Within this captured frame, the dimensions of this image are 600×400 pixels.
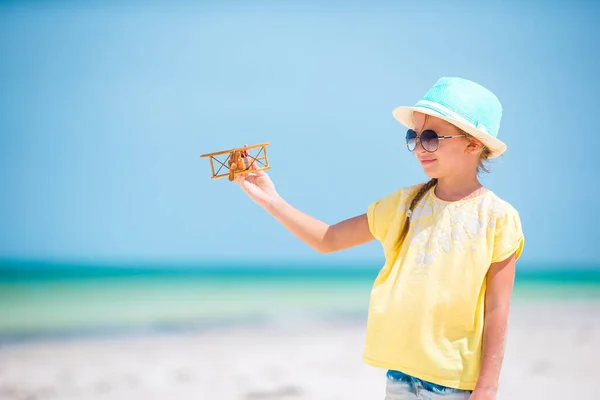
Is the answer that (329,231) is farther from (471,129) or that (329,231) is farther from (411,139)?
(471,129)

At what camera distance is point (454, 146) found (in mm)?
1589

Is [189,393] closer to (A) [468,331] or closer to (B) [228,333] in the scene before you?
(B) [228,333]

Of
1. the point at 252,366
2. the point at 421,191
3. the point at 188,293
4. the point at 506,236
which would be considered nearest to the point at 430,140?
the point at 421,191

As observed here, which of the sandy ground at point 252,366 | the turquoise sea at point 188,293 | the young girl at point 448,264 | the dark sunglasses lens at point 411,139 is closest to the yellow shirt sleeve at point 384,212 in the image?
the young girl at point 448,264

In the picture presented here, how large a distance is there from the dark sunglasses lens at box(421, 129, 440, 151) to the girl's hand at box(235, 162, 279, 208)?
0.44 metres

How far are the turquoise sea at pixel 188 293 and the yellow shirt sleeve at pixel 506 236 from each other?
172 inches

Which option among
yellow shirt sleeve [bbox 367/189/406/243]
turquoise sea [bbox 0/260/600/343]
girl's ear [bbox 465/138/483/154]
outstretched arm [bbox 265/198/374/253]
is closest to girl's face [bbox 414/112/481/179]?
girl's ear [bbox 465/138/483/154]

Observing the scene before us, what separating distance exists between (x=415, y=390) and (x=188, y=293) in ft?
22.4

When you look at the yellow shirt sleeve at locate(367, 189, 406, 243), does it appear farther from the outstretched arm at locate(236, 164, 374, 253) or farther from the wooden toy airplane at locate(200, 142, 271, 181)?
the wooden toy airplane at locate(200, 142, 271, 181)

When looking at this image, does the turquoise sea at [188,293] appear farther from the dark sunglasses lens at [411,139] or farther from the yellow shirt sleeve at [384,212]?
the dark sunglasses lens at [411,139]

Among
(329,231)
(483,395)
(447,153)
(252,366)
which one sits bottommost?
(252,366)

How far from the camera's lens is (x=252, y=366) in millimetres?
4129

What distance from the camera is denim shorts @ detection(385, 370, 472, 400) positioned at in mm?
1500

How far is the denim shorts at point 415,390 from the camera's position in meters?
1.50
